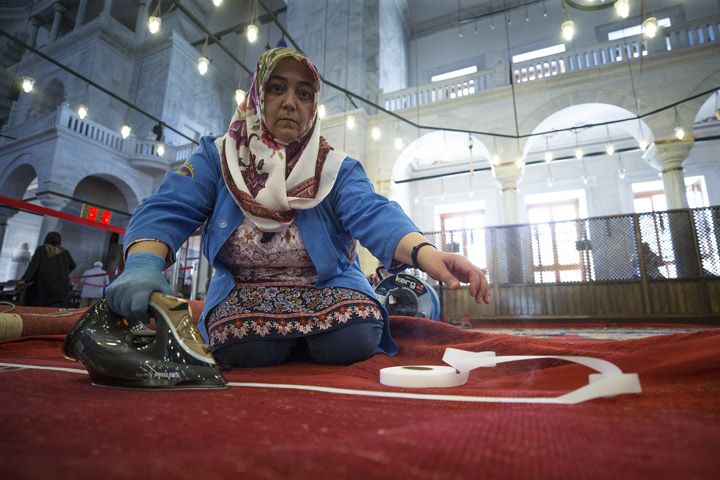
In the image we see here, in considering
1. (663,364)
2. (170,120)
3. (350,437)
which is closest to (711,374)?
(663,364)

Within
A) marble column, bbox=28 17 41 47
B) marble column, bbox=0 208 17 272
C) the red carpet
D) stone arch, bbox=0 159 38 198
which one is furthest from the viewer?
marble column, bbox=28 17 41 47

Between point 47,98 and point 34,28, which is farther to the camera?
point 34,28

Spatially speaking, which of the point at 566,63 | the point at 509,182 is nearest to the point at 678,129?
the point at 566,63

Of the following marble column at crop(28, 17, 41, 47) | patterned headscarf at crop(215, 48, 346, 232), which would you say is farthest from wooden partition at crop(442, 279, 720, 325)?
marble column at crop(28, 17, 41, 47)

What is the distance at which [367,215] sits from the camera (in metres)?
1.26

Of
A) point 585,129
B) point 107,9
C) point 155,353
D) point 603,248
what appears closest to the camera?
→ point 155,353

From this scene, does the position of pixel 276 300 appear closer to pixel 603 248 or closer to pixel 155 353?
pixel 155 353

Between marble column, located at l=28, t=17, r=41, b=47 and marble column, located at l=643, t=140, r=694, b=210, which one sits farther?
marble column, located at l=28, t=17, r=41, b=47

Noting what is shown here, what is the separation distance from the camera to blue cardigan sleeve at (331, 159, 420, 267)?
3.87 ft

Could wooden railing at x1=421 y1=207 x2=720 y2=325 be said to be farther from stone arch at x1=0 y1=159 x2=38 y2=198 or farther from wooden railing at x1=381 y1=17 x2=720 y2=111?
stone arch at x1=0 y1=159 x2=38 y2=198

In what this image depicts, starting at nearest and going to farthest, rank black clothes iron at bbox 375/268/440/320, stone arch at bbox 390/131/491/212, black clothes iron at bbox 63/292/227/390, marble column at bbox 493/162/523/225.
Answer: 1. black clothes iron at bbox 63/292/227/390
2. black clothes iron at bbox 375/268/440/320
3. marble column at bbox 493/162/523/225
4. stone arch at bbox 390/131/491/212

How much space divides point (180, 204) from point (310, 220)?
16.0 inches

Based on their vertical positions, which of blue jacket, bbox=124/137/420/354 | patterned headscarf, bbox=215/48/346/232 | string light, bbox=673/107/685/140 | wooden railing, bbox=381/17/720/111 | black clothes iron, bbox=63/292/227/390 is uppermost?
wooden railing, bbox=381/17/720/111

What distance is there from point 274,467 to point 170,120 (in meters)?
14.3
